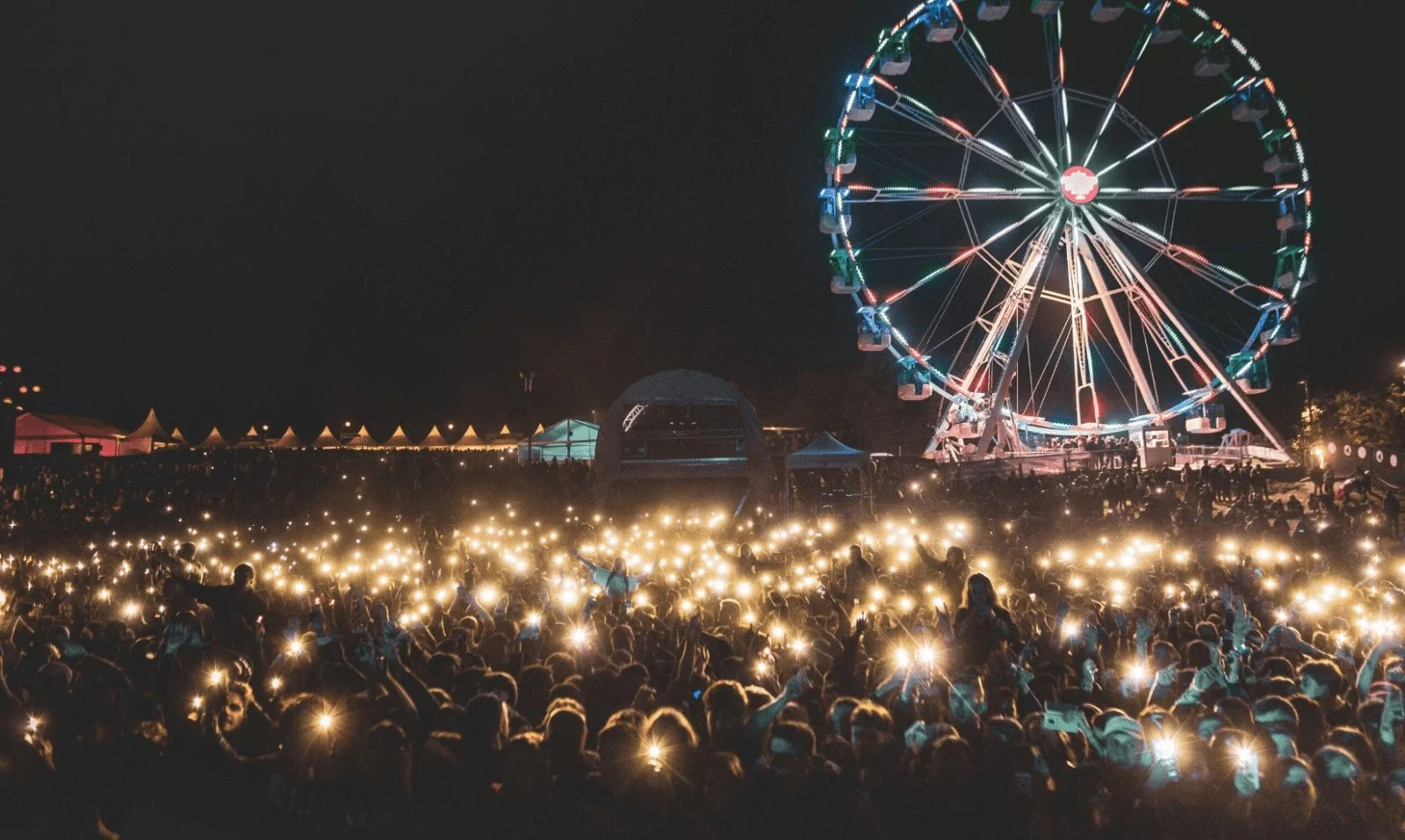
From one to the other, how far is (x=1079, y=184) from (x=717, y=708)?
22.5m

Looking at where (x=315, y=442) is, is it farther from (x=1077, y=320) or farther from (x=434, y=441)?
(x=1077, y=320)

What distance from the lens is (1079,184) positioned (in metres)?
22.8

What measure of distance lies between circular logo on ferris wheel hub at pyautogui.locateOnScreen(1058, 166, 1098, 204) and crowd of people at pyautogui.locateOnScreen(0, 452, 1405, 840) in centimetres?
1615

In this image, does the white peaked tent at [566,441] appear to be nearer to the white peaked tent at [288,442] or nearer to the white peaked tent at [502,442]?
the white peaked tent at [502,442]

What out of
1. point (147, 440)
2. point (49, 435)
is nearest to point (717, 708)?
point (147, 440)

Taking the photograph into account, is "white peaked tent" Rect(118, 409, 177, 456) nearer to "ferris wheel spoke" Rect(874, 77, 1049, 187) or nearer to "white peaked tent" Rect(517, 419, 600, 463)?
"white peaked tent" Rect(517, 419, 600, 463)

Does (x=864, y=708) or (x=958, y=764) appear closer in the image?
(x=958, y=764)

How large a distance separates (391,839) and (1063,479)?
652 inches

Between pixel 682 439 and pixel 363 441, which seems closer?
pixel 682 439

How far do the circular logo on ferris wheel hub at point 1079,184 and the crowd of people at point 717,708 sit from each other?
53.0 feet

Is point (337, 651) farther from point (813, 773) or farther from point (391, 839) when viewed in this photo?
point (813, 773)

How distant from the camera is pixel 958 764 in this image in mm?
3666

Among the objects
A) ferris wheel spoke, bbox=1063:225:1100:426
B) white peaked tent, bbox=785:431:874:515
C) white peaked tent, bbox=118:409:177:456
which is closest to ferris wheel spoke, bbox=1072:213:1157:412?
Result: ferris wheel spoke, bbox=1063:225:1100:426

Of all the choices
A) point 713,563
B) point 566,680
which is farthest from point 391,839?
point 713,563
